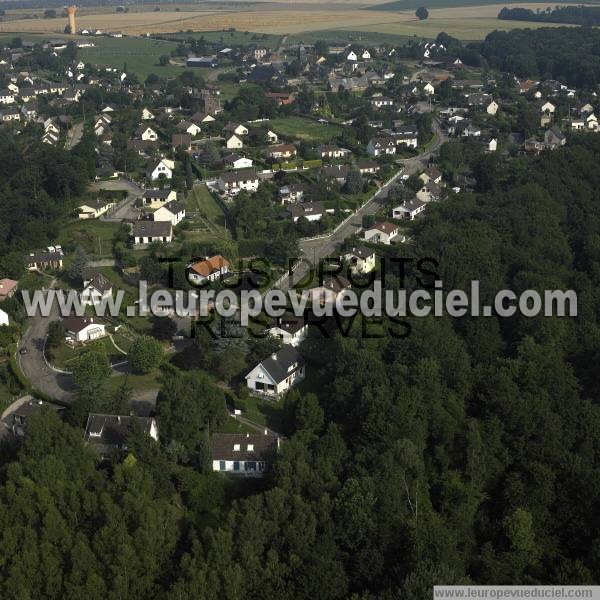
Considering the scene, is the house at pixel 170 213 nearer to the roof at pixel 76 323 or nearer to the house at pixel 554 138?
the roof at pixel 76 323

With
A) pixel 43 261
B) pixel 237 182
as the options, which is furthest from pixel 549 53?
pixel 43 261

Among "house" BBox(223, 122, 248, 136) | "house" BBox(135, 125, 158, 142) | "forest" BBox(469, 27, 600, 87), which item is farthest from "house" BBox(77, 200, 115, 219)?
"forest" BBox(469, 27, 600, 87)

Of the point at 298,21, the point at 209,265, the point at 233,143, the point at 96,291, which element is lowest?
the point at 96,291

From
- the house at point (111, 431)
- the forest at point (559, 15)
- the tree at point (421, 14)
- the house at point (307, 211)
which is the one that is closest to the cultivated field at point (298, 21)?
the tree at point (421, 14)

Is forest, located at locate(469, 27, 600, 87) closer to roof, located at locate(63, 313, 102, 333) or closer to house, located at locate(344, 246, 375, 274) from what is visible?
house, located at locate(344, 246, 375, 274)

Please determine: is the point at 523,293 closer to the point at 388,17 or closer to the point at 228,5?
the point at 388,17

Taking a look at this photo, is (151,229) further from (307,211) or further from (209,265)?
(307,211)

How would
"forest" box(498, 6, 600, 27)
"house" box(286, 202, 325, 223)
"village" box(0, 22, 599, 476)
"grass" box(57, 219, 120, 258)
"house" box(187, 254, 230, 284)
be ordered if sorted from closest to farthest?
"village" box(0, 22, 599, 476) < "house" box(187, 254, 230, 284) < "grass" box(57, 219, 120, 258) < "house" box(286, 202, 325, 223) < "forest" box(498, 6, 600, 27)
